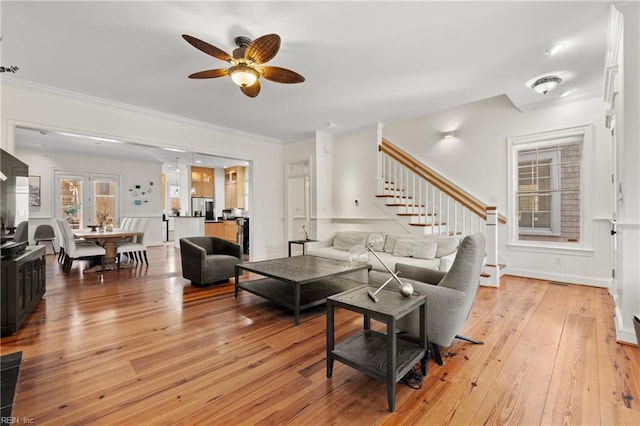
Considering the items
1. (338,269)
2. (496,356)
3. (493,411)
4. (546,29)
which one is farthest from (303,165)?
(493,411)

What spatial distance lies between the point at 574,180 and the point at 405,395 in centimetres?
502

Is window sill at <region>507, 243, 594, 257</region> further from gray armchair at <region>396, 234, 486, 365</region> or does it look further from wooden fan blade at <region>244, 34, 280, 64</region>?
wooden fan blade at <region>244, 34, 280, 64</region>

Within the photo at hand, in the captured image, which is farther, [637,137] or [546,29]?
[546,29]

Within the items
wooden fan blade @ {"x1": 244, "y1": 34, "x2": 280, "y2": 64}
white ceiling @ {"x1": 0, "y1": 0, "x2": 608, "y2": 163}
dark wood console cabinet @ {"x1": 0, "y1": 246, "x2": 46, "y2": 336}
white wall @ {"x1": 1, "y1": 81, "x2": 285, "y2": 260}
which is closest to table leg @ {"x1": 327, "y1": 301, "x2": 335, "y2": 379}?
wooden fan blade @ {"x1": 244, "y1": 34, "x2": 280, "y2": 64}

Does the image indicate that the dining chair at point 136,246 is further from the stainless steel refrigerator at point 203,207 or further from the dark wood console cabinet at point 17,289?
the stainless steel refrigerator at point 203,207

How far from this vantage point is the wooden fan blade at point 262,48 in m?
2.32

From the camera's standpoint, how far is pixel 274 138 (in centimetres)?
656

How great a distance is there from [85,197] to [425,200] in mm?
9246

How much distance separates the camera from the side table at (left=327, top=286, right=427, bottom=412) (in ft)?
5.43

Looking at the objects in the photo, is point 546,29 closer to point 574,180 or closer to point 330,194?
point 574,180

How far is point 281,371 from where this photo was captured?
2082 mm

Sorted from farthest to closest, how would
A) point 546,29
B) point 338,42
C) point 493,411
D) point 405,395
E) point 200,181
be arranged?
point 200,181
point 338,42
point 546,29
point 405,395
point 493,411

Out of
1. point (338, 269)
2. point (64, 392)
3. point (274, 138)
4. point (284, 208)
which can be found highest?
point (274, 138)

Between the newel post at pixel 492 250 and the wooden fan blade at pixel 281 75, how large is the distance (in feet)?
11.7
